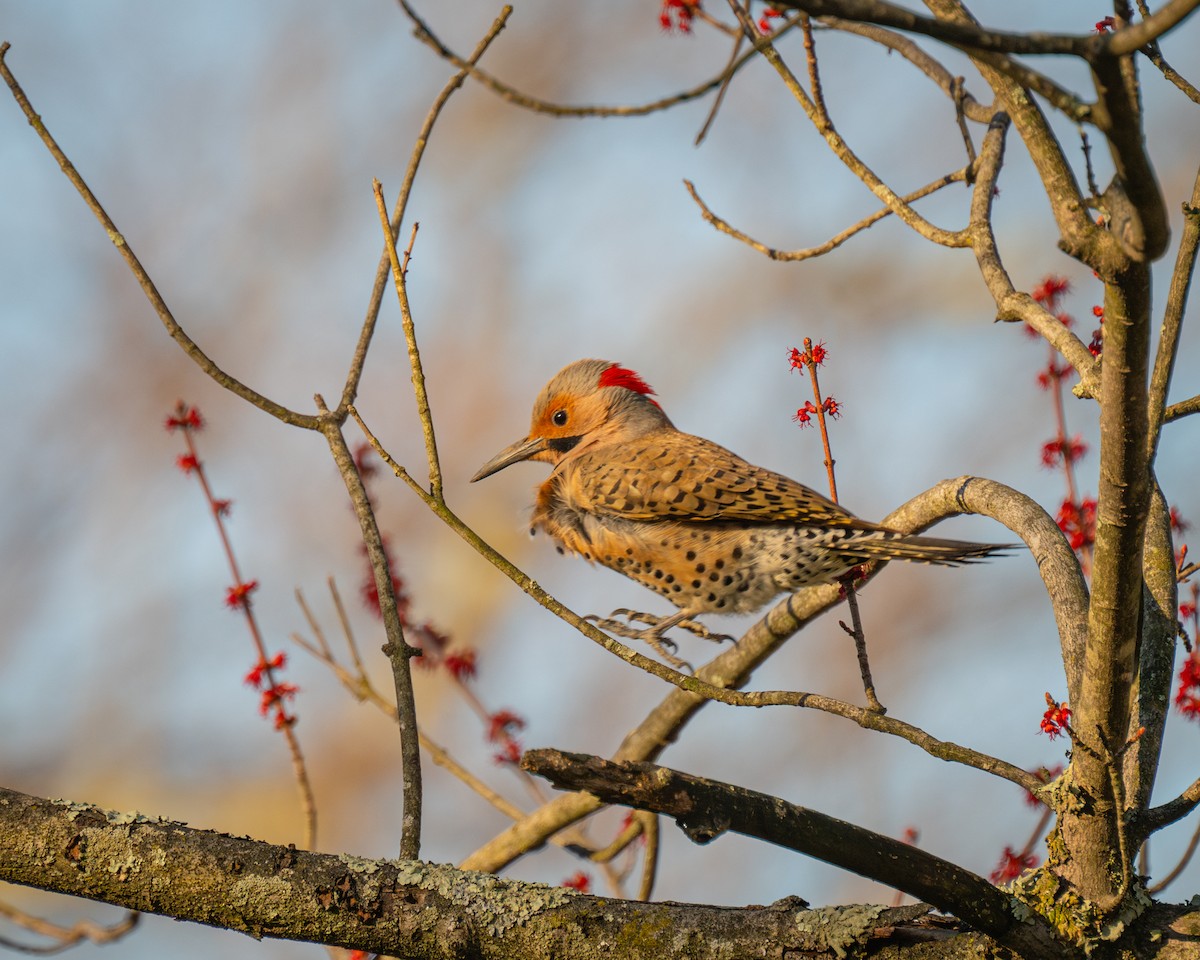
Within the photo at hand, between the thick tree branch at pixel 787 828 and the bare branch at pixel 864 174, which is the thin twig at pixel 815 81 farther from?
the thick tree branch at pixel 787 828

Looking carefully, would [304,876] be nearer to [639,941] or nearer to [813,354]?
[639,941]

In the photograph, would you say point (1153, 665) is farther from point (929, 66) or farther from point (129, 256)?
point (129, 256)

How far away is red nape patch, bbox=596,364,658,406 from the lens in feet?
18.6

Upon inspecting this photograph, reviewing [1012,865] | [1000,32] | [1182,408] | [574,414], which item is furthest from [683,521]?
[1000,32]

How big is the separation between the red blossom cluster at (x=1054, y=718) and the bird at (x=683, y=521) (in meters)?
0.94

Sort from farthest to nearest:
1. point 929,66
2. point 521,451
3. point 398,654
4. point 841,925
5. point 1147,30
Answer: point 521,451 → point 929,66 → point 398,654 → point 841,925 → point 1147,30

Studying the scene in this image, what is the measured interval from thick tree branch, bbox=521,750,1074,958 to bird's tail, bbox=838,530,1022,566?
1.17m

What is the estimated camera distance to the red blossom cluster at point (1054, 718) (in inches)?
101

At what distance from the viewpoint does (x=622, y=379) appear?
5.72 m

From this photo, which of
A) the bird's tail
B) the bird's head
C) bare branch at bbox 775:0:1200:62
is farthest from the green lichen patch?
the bird's head

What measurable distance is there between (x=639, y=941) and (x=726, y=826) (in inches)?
15.5

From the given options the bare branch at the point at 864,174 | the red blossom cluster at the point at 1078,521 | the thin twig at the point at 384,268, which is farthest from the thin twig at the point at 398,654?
the red blossom cluster at the point at 1078,521

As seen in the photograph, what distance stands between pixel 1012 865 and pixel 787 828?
1.96m

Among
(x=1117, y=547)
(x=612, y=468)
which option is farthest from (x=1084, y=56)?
(x=612, y=468)
